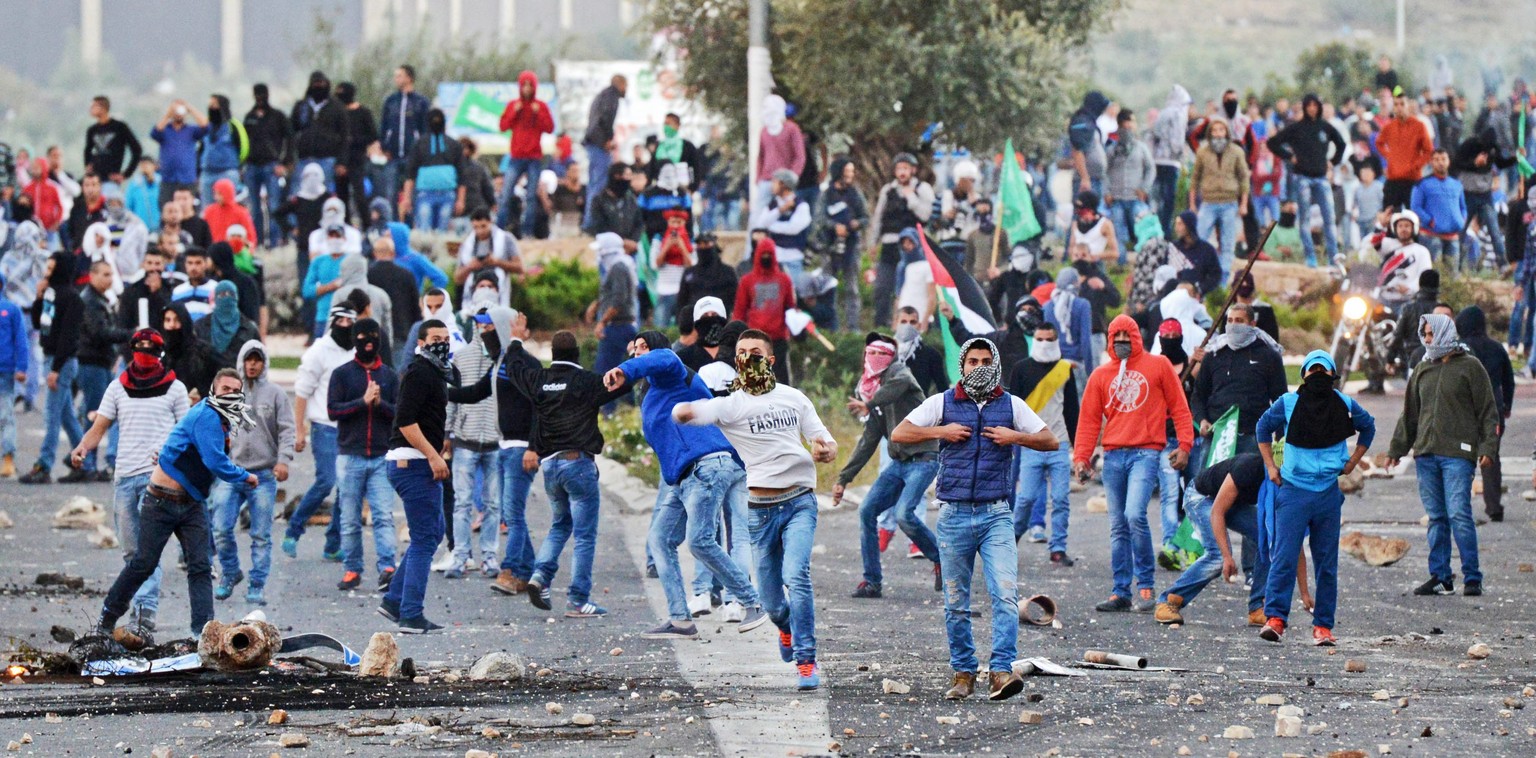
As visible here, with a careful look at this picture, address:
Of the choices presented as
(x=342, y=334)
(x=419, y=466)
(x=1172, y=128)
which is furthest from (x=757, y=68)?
(x=419, y=466)

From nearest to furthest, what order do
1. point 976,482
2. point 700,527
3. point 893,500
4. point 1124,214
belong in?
point 976,482 → point 700,527 → point 893,500 → point 1124,214

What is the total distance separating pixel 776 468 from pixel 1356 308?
11.0 m

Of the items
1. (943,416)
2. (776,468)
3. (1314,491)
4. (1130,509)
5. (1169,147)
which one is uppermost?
(1169,147)

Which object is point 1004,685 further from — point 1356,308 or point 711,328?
point 1356,308

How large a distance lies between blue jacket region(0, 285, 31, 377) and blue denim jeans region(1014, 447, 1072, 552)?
8916mm

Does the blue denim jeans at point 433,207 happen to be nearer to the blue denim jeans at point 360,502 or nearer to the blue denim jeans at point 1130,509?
the blue denim jeans at point 360,502

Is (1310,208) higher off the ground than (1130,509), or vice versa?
(1310,208)

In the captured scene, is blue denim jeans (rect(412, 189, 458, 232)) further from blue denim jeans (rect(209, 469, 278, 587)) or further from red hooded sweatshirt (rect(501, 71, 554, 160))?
blue denim jeans (rect(209, 469, 278, 587))

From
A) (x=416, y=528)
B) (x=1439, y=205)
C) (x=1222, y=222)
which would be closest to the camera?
(x=416, y=528)

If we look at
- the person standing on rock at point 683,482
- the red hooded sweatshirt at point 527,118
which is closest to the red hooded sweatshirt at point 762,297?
the red hooded sweatshirt at point 527,118

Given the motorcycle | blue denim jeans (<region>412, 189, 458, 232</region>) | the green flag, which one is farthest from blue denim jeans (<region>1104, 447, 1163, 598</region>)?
blue denim jeans (<region>412, 189, 458, 232</region>)

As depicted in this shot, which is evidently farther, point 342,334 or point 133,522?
point 342,334

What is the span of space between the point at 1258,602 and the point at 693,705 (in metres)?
4.00

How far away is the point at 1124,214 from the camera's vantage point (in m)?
25.3
